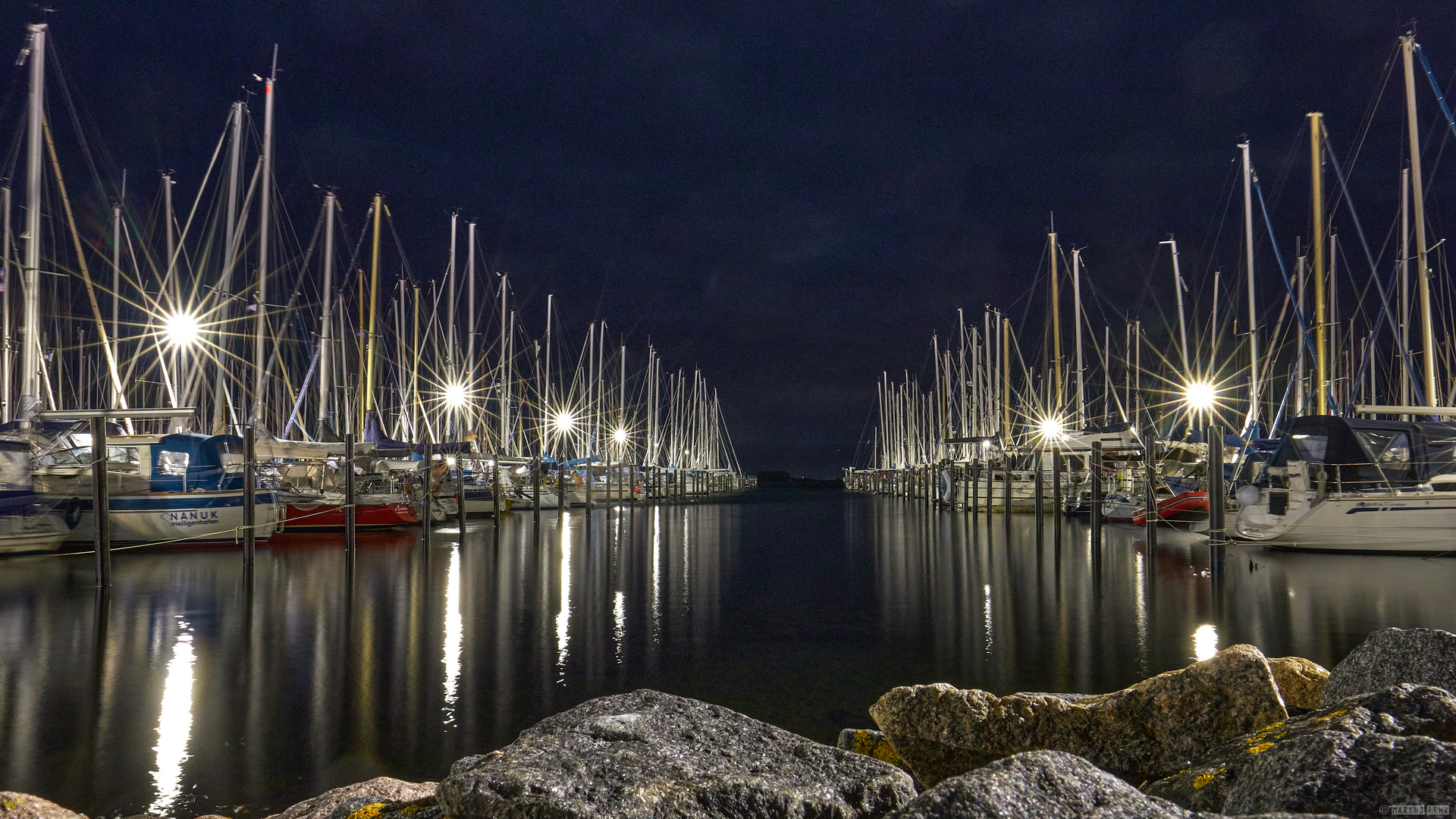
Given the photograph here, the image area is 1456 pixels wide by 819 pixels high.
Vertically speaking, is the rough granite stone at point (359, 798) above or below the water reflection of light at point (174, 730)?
above

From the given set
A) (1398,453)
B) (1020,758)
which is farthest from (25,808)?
(1398,453)

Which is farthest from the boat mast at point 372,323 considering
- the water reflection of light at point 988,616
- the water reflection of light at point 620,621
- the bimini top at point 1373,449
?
the bimini top at point 1373,449

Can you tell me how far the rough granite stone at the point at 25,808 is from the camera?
464cm

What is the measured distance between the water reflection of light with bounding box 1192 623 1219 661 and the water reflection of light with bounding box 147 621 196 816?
40.9 ft

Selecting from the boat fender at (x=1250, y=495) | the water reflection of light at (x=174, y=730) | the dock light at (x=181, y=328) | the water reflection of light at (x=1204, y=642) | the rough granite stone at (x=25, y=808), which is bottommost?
the water reflection of light at (x=1204, y=642)

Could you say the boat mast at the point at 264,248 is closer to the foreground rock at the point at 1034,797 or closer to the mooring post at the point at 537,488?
the mooring post at the point at 537,488

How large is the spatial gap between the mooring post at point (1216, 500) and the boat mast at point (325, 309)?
31.9 meters

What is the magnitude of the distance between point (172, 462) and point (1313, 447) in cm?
3557

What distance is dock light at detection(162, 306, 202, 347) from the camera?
3027cm

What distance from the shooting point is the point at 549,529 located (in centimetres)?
4112

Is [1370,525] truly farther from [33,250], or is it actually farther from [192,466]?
[33,250]

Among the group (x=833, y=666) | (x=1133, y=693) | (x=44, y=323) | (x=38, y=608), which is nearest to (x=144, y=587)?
(x=38, y=608)

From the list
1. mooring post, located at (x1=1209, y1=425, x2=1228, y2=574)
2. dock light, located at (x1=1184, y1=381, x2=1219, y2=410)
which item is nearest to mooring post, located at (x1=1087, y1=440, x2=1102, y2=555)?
mooring post, located at (x1=1209, y1=425, x2=1228, y2=574)

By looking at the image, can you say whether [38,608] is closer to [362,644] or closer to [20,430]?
[362,644]
